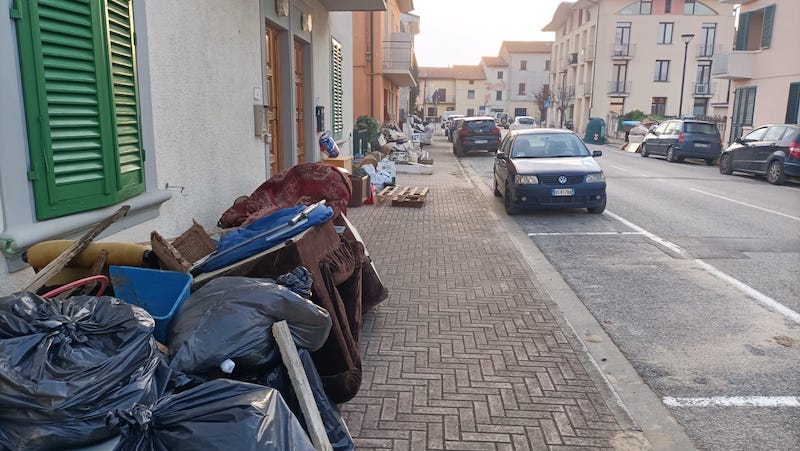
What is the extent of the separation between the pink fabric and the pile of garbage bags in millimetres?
3101

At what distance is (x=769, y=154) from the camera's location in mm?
16734

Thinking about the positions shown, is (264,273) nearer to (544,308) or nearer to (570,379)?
(570,379)

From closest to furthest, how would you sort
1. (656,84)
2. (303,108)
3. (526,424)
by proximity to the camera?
(526,424) → (303,108) → (656,84)

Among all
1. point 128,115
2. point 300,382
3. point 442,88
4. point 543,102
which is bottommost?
point 300,382

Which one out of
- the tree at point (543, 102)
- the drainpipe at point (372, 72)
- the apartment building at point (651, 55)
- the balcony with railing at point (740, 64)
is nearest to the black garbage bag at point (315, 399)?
the drainpipe at point (372, 72)

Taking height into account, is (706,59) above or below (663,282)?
above

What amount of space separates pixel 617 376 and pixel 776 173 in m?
15.0

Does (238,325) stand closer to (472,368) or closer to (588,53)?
(472,368)

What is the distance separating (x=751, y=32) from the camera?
25.4m

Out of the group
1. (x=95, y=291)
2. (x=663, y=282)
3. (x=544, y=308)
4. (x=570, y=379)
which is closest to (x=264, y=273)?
(x=95, y=291)

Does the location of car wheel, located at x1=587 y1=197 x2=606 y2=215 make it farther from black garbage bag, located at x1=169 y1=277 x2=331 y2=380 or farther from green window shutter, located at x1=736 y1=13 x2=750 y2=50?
green window shutter, located at x1=736 y1=13 x2=750 y2=50

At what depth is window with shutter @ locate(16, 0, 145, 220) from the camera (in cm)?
317

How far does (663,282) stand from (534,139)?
576cm

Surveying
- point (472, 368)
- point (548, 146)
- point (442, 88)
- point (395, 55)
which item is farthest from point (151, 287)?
point (442, 88)
